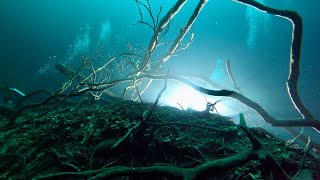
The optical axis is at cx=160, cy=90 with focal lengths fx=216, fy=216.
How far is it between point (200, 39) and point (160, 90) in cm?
1350

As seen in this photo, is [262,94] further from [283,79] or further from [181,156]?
[181,156]

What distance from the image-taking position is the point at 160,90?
1499 cm

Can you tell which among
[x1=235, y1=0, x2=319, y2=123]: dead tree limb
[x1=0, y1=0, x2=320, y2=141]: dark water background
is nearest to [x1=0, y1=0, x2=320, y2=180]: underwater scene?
[x1=235, y1=0, x2=319, y2=123]: dead tree limb

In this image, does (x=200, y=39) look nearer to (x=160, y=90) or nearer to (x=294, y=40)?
(x=160, y=90)

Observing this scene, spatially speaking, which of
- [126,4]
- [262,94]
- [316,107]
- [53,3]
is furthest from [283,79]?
[53,3]

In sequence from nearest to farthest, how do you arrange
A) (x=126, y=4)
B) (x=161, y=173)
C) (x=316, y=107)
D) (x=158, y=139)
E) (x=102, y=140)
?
1. (x=161, y=173)
2. (x=158, y=139)
3. (x=102, y=140)
4. (x=316, y=107)
5. (x=126, y=4)

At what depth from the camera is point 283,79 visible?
25047 millimetres

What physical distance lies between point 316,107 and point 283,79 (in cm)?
477

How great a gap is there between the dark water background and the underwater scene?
0.13 metres

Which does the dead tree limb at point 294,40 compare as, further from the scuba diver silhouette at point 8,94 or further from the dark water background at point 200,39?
the dark water background at point 200,39

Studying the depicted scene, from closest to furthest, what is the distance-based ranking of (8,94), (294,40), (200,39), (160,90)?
(294,40) → (8,94) → (160,90) → (200,39)

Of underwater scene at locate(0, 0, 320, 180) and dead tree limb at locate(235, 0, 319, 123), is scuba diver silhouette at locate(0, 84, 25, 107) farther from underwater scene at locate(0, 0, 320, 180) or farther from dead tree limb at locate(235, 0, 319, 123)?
dead tree limb at locate(235, 0, 319, 123)

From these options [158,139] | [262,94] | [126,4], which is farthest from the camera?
[126,4]

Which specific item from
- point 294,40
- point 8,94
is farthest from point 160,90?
point 294,40
